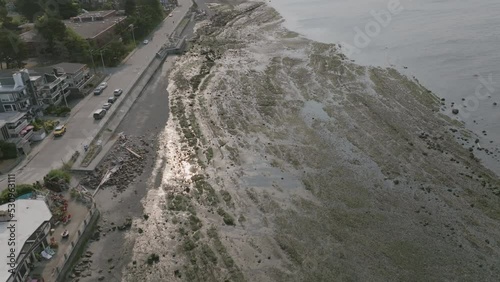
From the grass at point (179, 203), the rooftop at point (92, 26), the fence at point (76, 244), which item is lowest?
the grass at point (179, 203)

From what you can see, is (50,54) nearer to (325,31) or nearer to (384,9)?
(325,31)

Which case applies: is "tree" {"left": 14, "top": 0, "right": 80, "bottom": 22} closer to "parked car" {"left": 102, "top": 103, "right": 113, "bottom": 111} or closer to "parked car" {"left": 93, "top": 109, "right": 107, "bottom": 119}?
"parked car" {"left": 102, "top": 103, "right": 113, "bottom": 111}

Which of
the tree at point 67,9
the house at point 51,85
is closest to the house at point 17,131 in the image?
the house at point 51,85

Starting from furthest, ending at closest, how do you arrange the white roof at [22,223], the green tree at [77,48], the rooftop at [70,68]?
the green tree at [77,48] → the rooftop at [70,68] → the white roof at [22,223]

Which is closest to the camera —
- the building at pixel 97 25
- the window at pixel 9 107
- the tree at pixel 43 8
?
the window at pixel 9 107

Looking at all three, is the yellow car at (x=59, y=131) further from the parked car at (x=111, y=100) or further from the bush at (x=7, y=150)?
the parked car at (x=111, y=100)

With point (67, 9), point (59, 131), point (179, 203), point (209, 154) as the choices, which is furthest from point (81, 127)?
point (67, 9)

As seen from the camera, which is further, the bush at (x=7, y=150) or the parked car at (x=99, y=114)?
the parked car at (x=99, y=114)
